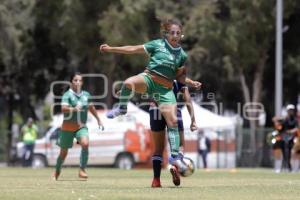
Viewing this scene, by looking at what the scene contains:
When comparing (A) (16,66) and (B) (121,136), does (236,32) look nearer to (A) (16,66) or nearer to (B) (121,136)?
(B) (121,136)

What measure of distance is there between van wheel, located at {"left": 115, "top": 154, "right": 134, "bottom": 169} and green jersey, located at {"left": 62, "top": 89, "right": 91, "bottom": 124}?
65.4ft

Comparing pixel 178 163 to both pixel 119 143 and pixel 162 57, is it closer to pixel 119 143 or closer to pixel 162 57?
pixel 162 57

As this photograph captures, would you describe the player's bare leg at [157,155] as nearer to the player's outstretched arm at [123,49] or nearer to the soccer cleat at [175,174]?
the soccer cleat at [175,174]

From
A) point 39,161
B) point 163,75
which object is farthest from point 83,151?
point 39,161

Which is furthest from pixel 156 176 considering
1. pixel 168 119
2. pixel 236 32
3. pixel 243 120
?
pixel 243 120

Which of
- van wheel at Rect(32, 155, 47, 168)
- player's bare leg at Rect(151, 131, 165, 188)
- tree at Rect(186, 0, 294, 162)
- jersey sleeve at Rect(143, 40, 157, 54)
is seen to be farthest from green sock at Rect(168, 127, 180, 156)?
tree at Rect(186, 0, 294, 162)

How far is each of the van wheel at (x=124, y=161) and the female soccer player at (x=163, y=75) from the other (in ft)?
84.9

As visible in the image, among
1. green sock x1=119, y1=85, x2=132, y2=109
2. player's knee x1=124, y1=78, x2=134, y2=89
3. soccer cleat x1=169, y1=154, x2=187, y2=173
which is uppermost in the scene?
player's knee x1=124, y1=78, x2=134, y2=89

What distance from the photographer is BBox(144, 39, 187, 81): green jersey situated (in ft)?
47.2

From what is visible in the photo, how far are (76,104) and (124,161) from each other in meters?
20.5

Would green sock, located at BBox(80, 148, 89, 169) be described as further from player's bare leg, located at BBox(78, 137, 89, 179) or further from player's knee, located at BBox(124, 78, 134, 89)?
player's knee, located at BBox(124, 78, 134, 89)

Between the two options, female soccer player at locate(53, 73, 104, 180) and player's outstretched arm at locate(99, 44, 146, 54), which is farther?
female soccer player at locate(53, 73, 104, 180)

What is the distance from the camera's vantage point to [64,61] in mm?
51156

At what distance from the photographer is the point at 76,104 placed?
2023 centimetres
